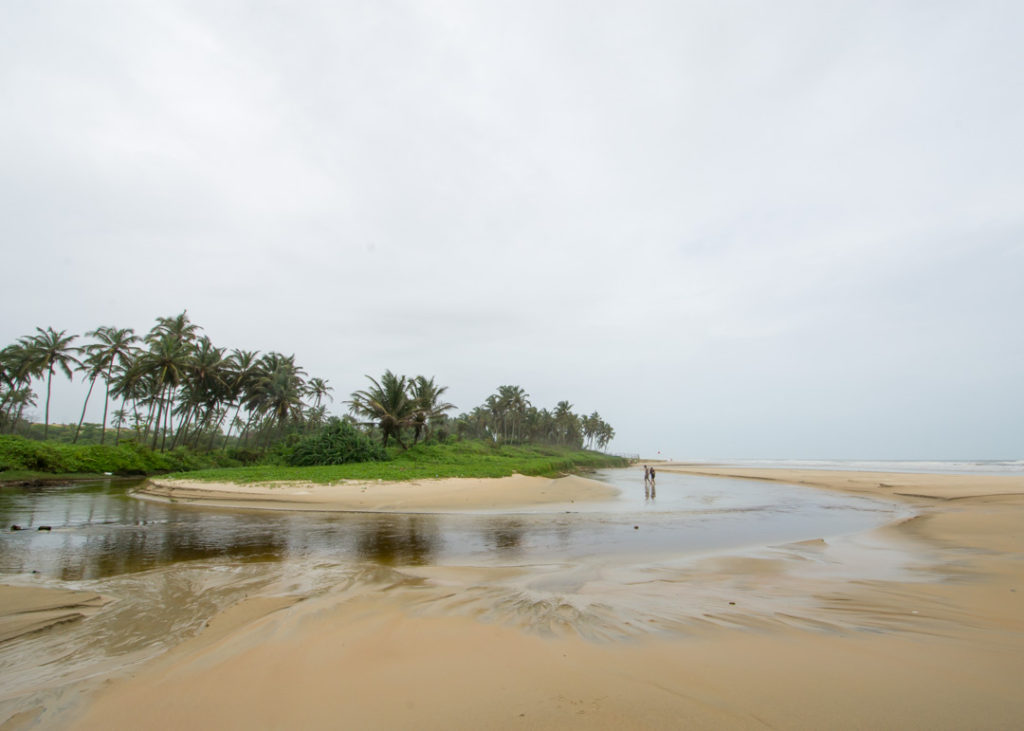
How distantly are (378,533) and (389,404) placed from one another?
23.7m

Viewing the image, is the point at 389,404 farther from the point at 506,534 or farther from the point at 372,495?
the point at 506,534

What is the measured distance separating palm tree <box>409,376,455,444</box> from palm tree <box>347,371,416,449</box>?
75cm

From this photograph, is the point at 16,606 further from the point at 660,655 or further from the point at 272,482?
the point at 272,482

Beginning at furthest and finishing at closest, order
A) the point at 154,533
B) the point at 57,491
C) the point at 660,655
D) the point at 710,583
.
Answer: the point at 57,491 < the point at 154,533 < the point at 710,583 < the point at 660,655

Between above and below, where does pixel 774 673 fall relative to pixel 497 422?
below

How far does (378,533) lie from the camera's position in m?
12.4

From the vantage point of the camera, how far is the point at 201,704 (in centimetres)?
327

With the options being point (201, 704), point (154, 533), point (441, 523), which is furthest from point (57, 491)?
point (201, 704)

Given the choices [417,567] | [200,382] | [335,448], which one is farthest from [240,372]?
[417,567]

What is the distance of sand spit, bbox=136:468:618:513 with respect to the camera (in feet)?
60.4

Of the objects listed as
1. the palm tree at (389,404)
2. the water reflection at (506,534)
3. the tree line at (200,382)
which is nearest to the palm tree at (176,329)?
the tree line at (200,382)

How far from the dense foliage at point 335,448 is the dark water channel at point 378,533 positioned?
950 cm

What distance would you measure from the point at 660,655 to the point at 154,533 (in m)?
13.7

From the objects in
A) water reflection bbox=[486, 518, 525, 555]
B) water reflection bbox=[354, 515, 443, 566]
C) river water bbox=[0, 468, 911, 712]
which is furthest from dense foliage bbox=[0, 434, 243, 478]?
water reflection bbox=[486, 518, 525, 555]
